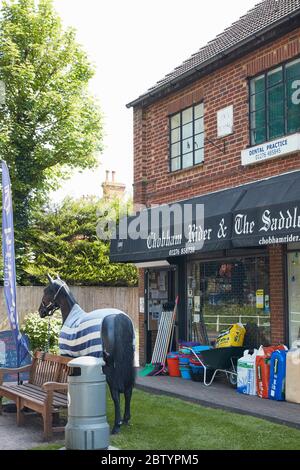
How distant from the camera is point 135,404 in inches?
396

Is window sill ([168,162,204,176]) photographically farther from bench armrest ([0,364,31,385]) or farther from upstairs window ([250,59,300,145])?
bench armrest ([0,364,31,385])

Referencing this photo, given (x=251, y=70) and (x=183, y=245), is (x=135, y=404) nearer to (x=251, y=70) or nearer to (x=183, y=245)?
(x=183, y=245)

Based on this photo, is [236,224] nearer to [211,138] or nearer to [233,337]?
[233,337]

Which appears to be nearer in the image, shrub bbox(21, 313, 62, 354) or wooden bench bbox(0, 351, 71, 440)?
wooden bench bbox(0, 351, 71, 440)

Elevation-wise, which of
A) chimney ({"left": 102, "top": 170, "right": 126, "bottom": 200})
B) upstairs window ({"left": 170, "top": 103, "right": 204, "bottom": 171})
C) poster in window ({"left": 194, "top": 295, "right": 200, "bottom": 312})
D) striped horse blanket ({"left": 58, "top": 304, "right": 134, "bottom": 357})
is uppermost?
chimney ({"left": 102, "top": 170, "right": 126, "bottom": 200})

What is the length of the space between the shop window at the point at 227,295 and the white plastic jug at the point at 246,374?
91 centimetres

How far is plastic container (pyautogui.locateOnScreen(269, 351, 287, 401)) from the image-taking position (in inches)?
385

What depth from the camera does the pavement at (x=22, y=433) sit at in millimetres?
7540

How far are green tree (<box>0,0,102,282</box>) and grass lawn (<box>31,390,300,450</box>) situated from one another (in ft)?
40.7

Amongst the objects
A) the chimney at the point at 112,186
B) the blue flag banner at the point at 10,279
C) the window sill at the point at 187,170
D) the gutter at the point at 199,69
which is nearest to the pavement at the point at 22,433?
the blue flag banner at the point at 10,279

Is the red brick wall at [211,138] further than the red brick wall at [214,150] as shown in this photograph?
Yes

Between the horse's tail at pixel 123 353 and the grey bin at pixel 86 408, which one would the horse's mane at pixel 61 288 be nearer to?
the horse's tail at pixel 123 353

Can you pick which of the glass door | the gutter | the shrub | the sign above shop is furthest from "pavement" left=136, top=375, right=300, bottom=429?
the gutter

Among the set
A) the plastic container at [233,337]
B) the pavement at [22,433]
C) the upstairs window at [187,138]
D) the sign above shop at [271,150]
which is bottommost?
the pavement at [22,433]
